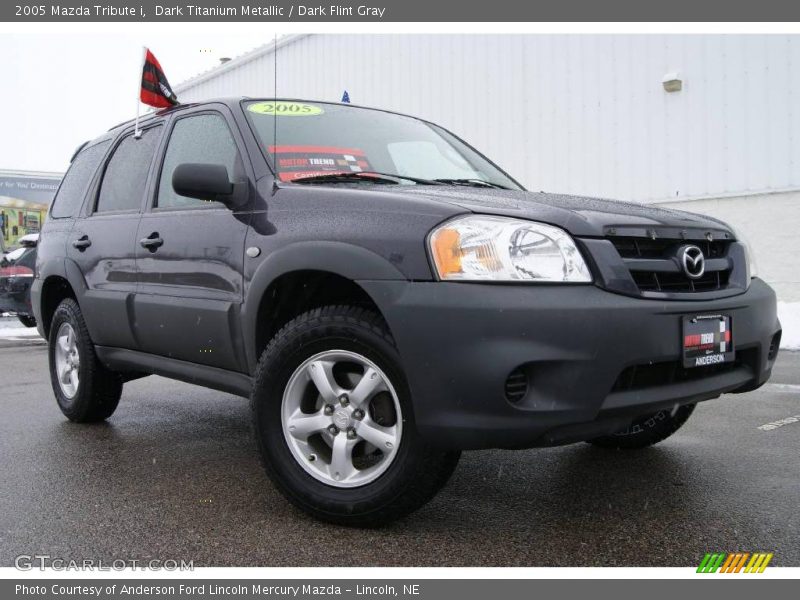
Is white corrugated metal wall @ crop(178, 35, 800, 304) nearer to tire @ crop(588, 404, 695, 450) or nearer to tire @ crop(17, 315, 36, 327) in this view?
tire @ crop(17, 315, 36, 327)

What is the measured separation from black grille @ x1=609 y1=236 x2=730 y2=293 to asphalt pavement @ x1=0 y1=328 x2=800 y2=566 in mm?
831

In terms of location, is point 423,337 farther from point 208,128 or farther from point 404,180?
point 208,128

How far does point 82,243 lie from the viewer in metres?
4.32

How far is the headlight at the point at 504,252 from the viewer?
2.40m

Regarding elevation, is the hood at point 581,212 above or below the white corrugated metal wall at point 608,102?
below

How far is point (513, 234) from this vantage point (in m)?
2.43

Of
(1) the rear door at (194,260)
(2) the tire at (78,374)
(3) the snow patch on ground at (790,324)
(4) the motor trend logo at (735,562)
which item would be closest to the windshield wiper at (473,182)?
(1) the rear door at (194,260)

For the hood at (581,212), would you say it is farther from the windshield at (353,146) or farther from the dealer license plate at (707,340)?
the windshield at (353,146)

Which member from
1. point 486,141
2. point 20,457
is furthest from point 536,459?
point 486,141

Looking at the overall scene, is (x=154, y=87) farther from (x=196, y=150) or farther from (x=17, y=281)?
(x=17, y=281)

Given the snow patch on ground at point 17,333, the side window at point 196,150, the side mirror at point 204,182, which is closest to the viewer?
the side mirror at point 204,182

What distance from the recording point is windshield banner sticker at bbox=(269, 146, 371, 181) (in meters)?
3.22

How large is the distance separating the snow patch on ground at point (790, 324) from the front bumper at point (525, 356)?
6.32 meters

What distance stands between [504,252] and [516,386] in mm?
416
